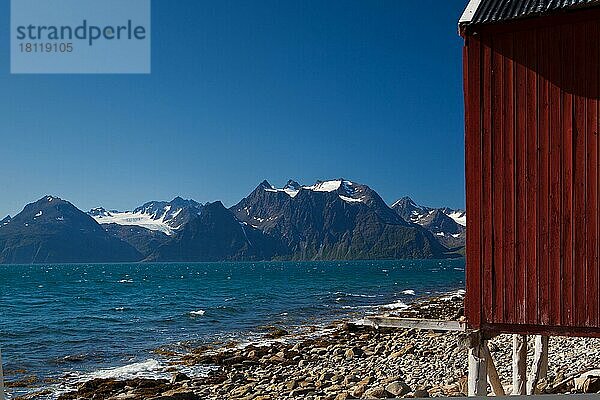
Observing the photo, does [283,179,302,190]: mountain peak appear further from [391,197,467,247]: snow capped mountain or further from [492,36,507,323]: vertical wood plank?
[492,36,507,323]: vertical wood plank

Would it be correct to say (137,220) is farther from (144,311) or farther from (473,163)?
(473,163)

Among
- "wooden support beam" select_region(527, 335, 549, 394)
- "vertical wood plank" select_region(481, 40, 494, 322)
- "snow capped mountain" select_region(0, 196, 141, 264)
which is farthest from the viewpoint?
"snow capped mountain" select_region(0, 196, 141, 264)

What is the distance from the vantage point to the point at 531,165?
4.54 m

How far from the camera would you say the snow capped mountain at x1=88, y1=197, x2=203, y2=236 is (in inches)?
3433

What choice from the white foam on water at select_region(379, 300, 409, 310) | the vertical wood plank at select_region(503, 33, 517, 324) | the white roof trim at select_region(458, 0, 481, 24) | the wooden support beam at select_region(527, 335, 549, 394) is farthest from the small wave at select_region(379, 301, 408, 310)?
the white roof trim at select_region(458, 0, 481, 24)

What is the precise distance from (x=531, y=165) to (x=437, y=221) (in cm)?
9356

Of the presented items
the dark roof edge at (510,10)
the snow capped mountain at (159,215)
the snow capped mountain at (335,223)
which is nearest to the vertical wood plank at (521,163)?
the dark roof edge at (510,10)

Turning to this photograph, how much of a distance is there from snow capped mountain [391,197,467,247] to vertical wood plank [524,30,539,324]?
88857 mm

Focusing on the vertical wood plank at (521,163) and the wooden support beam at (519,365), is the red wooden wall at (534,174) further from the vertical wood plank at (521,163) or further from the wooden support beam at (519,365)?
the wooden support beam at (519,365)

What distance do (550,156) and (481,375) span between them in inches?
62.1

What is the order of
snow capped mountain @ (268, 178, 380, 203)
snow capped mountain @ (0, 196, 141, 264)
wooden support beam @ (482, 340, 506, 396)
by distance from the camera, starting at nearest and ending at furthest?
1. wooden support beam @ (482, 340, 506, 396)
2. snow capped mountain @ (0, 196, 141, 264)
3. snow capped mountain @ (268, 178, 380, 203)

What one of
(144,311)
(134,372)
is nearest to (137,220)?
(144,311)

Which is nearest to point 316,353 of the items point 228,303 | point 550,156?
point 550,156

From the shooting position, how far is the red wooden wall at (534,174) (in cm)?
445
